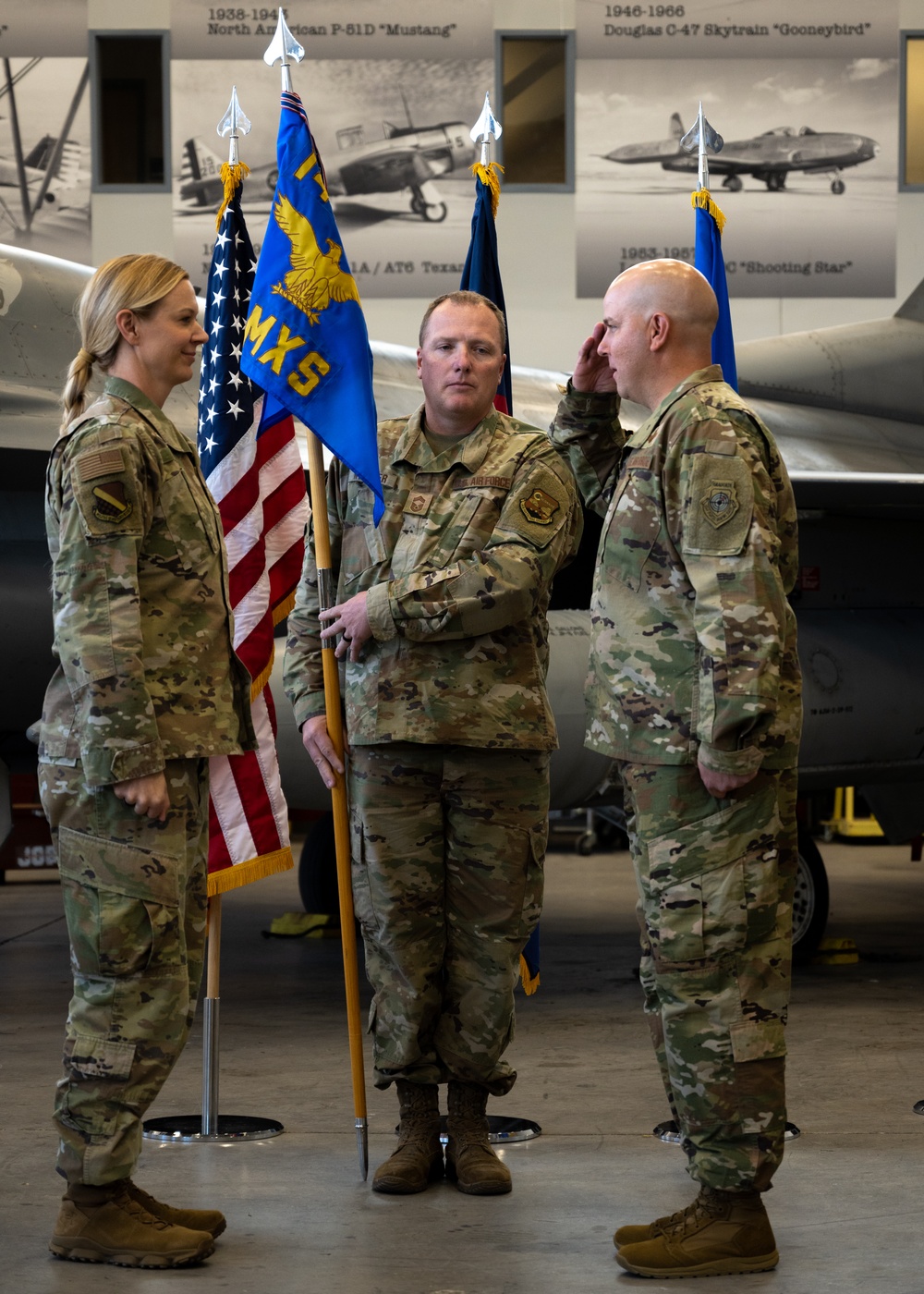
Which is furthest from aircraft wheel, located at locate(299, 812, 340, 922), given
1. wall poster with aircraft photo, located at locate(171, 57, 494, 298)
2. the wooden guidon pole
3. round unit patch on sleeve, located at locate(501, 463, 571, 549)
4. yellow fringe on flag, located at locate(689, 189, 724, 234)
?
wall poster with aircraft photo, located at locate(171, 57, 494, 298)

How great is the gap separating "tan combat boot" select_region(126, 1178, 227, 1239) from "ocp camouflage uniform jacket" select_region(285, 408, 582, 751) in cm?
108

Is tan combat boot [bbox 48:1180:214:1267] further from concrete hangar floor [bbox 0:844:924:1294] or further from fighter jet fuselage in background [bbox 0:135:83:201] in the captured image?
fighter jet fuselage in background [bbox 0:135:83:201]

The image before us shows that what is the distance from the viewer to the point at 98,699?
2.92 m

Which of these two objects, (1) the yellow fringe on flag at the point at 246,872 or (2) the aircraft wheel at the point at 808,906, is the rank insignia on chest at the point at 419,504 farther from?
(2) the aircraft wheel at the point at 808,906

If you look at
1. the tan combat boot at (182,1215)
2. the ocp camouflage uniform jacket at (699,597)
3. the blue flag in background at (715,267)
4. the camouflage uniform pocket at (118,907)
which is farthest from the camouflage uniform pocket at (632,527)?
the blue flag in background at (715,267)

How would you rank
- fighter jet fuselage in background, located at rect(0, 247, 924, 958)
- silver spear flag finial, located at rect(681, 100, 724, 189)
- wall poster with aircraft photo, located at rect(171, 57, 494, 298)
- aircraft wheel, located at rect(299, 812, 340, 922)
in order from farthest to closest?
wall poster with aircraft photo, located at rect(171, 57, 494, 298) < aircraft wheel, located at rect(299, 812, 340, 922) < fighter jet fuselage in background, located at rect(0, 247, 924, 958) < silver spear flag finial, located at rect(681, 100, 724, 189)

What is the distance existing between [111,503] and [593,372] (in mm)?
1177

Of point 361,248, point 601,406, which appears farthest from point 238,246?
point 361,248

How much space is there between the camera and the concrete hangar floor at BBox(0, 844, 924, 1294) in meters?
2.97

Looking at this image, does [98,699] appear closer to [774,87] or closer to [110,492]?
[110,492]

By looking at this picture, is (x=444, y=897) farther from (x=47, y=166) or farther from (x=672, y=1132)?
(x=47, y=166)

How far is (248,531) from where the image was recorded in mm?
4375

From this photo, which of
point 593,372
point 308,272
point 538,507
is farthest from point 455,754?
point 308,272

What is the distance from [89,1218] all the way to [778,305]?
1218cm
